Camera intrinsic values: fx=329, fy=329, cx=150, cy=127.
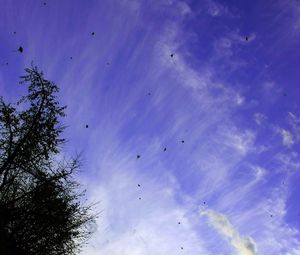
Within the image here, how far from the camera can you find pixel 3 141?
73.7ft

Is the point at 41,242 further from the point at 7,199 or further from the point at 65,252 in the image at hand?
the point at 7,199

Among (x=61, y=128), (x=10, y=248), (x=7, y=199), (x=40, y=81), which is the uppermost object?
(x=40, y=81)

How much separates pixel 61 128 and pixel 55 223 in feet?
21.0

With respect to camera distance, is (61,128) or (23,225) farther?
(61,128)

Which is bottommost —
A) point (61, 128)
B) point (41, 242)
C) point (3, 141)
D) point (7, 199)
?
point (41, 242)

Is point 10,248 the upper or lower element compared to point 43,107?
lower

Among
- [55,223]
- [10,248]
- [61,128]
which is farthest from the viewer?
[61,128]

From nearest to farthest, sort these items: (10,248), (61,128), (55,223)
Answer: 1. (10,248)
2. (55,223)
3. (61,128)

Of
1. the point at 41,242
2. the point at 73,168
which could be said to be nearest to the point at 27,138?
the point at 73,168

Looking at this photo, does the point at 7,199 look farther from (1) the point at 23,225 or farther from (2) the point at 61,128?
(2) the point at 61,128

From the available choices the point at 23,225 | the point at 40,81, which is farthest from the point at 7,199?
the point at 40,81

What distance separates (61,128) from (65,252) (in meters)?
8.81

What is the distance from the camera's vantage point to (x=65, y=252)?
23344 mm

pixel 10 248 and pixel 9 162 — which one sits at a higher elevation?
pixel 9 162
